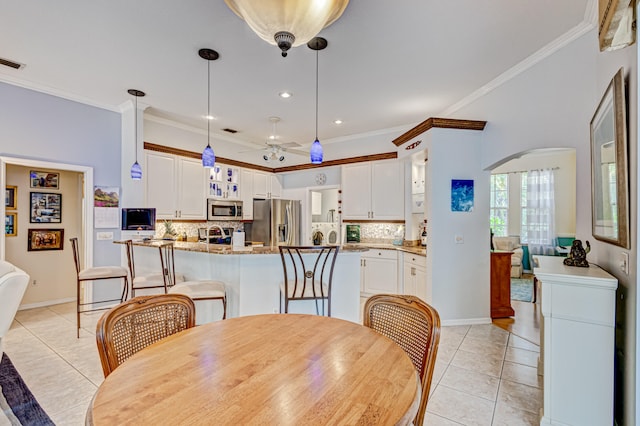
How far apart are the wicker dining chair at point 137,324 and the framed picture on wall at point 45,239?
4.69 metres

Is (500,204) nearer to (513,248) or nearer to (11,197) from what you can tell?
(513,248)

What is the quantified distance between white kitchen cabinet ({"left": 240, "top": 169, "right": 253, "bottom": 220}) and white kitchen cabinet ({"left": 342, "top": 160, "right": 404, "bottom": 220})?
2.03 meters

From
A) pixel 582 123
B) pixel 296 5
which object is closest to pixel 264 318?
pixel 296 5

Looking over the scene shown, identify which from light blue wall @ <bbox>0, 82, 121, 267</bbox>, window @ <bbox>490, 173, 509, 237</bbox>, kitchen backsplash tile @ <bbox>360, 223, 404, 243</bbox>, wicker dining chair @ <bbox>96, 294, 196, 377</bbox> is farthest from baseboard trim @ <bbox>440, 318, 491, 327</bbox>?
light blue wall @ <bbox>0, 82, 121, 267</bbox>

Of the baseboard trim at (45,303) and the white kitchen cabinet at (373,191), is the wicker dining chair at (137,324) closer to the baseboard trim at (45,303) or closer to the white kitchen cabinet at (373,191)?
the white kitchen cabinet at (373,191)

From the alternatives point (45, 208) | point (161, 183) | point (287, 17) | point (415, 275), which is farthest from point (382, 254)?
point (45, 208)

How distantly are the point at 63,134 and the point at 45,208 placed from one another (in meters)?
1.36

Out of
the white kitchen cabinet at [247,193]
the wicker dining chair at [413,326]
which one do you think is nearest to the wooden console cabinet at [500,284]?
the wicker dining chair at [413,326]

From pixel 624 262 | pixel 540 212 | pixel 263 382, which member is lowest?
pixel 263 382

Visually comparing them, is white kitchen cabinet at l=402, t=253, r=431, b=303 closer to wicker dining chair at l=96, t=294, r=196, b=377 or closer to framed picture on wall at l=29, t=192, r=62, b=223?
wicker dining chair at l=96, t=294, r=196, b=377

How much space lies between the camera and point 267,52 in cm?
322

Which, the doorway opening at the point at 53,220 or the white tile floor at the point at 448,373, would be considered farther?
the doorway opening at the point at 53,220

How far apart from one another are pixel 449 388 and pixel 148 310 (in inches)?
91.3

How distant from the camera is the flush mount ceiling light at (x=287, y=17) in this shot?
1.23 metres
